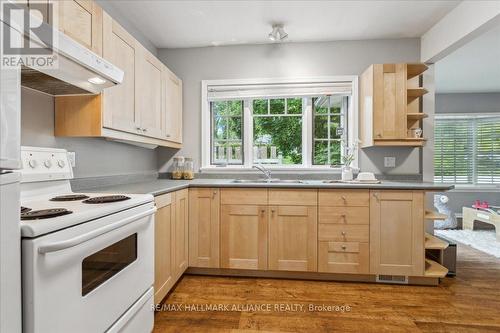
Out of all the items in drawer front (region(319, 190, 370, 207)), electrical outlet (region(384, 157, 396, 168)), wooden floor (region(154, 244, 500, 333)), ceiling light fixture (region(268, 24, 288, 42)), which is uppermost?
ceiling light fixture (region(268, 24, 288, 42))

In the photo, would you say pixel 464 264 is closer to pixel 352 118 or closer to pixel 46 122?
pixel 352 118

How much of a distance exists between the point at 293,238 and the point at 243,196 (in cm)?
60

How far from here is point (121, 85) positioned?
1.99 meters

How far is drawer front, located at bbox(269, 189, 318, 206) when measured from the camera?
8.48 feet

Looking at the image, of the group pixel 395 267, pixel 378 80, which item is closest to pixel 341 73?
pixel 378 80

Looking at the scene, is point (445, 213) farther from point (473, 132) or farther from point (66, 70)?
→ point (66, 70)

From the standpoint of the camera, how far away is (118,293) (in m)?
1.26

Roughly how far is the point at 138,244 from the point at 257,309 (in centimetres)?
112

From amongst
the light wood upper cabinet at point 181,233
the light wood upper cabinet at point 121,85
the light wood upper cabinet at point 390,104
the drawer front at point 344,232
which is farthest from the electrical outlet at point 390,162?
the light wood upper cabinet at point 121,85

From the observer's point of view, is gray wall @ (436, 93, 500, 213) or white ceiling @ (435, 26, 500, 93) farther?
gray wall @ (436, 93, 500, 213)

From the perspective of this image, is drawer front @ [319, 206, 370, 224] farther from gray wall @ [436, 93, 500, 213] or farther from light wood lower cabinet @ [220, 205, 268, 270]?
gray wall @ [436, 93, 500, 213]

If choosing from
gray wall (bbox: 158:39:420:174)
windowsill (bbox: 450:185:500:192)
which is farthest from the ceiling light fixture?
windowsill (bbox: 450:185:500:192)

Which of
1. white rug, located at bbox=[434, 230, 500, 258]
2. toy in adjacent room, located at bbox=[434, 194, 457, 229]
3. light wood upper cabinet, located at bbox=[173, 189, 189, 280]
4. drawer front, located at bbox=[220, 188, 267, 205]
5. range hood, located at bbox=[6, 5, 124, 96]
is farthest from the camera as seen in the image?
toy in adjacent room, located at bbox=[434, 194, 457, 229]

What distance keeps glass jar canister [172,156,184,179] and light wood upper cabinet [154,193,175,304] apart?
953mm
